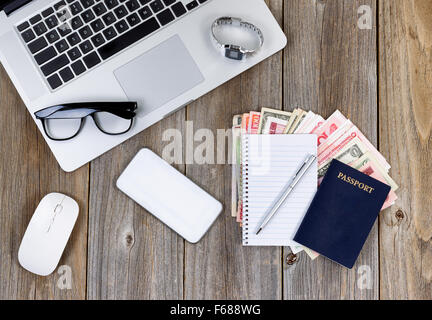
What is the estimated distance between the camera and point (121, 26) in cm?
80

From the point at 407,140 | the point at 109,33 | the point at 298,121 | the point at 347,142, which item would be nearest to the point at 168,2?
the point at 109,33

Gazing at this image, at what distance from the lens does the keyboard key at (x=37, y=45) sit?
784mm

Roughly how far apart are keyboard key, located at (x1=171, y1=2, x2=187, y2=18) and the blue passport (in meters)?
0.43

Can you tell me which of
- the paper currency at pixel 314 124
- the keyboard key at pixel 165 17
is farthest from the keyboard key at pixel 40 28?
the paper currency at pixel 314 124

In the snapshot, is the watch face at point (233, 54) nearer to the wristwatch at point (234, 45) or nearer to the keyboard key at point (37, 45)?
the wristwatch at point (234, 45)

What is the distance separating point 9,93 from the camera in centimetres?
85

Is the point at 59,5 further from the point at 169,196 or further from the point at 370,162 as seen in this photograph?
the point at 370,162

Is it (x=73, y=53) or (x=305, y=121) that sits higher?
(x=73, y=53)

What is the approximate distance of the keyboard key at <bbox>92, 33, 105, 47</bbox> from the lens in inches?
31.2

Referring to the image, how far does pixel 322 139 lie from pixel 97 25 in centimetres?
49

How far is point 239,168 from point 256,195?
7cm
